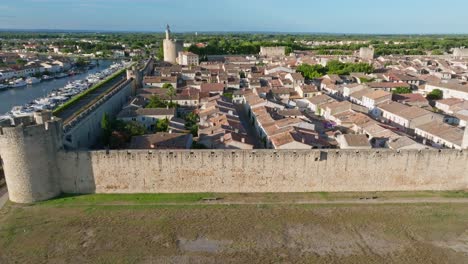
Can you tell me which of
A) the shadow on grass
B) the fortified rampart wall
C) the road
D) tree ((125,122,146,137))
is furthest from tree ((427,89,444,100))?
the road

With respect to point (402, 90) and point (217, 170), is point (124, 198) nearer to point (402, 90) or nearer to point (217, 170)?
point (217, 170)

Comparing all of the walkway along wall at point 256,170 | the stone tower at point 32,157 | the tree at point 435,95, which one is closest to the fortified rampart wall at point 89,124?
the stone tower at point 32,157

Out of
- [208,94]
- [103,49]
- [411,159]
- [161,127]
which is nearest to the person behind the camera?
[411,159]

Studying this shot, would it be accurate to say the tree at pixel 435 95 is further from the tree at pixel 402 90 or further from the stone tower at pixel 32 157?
the stone tower at pixel 32 157

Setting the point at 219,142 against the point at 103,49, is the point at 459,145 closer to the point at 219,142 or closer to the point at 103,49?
the point at 219,142

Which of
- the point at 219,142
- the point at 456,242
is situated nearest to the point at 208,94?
the point at 219,142

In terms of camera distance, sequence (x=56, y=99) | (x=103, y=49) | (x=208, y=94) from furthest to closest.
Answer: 1. (x=103, y=49)
2. (x=56, y=99)
3. (x=208, y=94)
